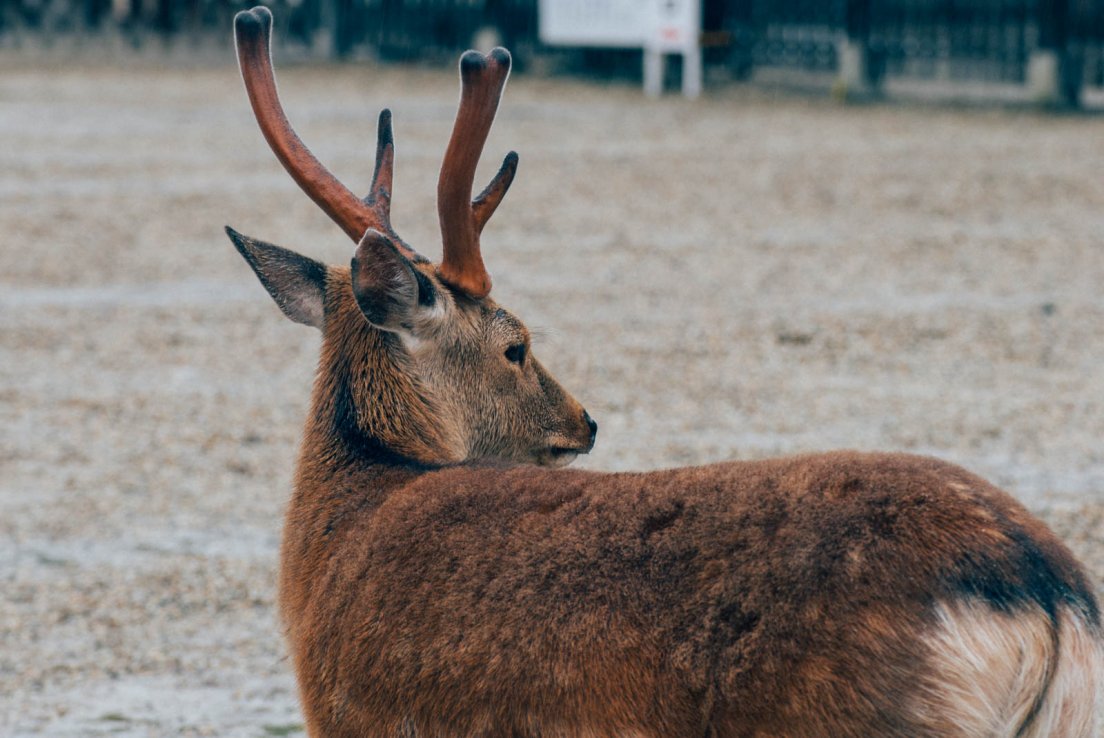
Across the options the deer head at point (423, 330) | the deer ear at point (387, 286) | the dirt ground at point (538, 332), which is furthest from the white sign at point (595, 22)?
the deer ear at point (387, 286)

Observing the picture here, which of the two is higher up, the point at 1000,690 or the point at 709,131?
the point at 1000,690

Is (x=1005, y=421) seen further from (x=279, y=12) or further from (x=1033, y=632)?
(x=279, y=12)

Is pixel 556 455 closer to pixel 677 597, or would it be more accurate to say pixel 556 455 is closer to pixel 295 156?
pixel 295 156

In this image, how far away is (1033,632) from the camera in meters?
2.54

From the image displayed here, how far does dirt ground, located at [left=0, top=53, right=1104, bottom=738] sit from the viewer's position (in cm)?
561

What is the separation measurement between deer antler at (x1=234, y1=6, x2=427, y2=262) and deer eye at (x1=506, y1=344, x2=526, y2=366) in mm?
315

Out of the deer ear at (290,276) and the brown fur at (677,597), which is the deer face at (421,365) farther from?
the brown fur at (677,597)

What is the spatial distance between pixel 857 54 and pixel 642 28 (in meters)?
3.08

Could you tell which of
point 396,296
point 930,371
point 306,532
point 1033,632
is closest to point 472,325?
point 396,296

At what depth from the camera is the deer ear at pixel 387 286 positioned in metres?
3.55

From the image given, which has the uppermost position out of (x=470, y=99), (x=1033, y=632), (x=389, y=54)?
(x=470, y=99)

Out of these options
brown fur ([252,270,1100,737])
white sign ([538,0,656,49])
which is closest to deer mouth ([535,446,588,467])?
brown fur ([252,270,1100,737])

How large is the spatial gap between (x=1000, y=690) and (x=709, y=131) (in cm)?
1719

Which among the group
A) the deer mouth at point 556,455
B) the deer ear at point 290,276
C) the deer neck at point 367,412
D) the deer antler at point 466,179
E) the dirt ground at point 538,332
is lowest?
the dirt ground at point 538,332
